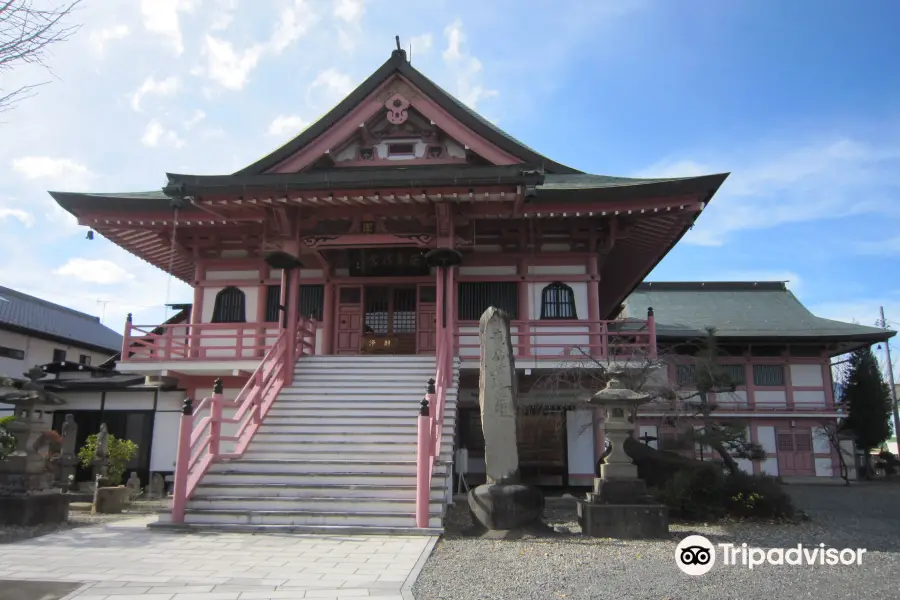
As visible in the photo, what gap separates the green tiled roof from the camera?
25719mm

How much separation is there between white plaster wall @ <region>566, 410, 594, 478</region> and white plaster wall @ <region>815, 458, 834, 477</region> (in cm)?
1545

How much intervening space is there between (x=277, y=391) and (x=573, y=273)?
7641 mm

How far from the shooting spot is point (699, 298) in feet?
107

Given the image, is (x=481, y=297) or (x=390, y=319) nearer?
(x=481, y=297)

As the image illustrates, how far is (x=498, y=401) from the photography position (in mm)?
9031

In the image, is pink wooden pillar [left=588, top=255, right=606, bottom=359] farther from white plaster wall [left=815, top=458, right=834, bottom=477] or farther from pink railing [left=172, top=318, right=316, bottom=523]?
white plaster wall [left=815, top=458, right=834, bottom=477]

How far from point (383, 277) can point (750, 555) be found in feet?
35.7

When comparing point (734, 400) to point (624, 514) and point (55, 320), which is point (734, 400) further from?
point (55, 320)

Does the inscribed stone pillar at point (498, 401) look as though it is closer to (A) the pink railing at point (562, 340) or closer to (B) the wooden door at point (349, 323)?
(A) the pink railing at point (562, 340)

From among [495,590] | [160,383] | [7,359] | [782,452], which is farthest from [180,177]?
[782,452]

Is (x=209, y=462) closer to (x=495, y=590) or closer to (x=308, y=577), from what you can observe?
(x=308, y=577)

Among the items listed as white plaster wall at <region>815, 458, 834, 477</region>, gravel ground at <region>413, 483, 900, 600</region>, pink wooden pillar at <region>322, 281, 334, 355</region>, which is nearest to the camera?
gravel ground at <region>413, 483, 900, 600</region>

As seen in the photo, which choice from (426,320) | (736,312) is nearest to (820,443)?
(736,312)

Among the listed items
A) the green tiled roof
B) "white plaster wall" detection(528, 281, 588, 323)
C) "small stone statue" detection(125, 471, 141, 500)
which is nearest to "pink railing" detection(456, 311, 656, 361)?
"white plaster wall" detection(528, 281, 588, 323)
